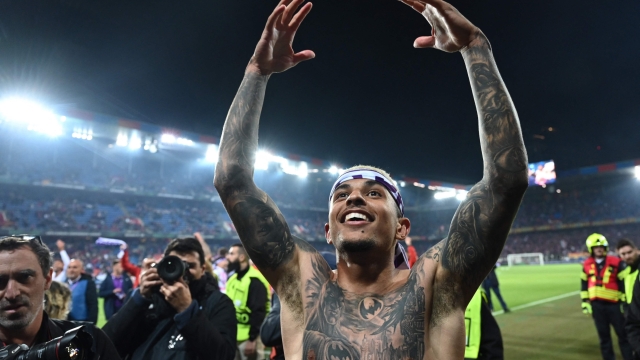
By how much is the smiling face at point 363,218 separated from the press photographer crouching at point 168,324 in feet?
3.88

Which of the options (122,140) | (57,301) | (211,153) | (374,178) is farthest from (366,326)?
(211,153)

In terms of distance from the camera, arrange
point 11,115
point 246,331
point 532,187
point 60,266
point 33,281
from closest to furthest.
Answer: point 33,281 < point 246,331 < point 60,266 < point 11,115 < point 532,187

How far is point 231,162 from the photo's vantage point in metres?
2.32

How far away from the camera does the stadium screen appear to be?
158 ft

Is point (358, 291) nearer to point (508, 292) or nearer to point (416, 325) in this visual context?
point (416, 325)

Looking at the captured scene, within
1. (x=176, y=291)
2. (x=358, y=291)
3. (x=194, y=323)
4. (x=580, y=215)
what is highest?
(x=580, y=215)

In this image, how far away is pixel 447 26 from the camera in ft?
7.15

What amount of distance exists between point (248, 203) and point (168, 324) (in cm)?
148

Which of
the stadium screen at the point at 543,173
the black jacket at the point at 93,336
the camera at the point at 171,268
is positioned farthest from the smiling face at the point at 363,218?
the stadium screen at the point at 543,173

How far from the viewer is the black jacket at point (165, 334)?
288cm

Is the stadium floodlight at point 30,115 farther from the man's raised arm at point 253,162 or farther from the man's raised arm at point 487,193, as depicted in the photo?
the man's raised arm at point 487,193

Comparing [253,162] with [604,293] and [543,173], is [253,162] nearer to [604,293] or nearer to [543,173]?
[604,293]

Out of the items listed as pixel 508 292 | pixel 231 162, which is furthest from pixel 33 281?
pixel 508 292

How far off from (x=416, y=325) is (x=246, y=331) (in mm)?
4441
